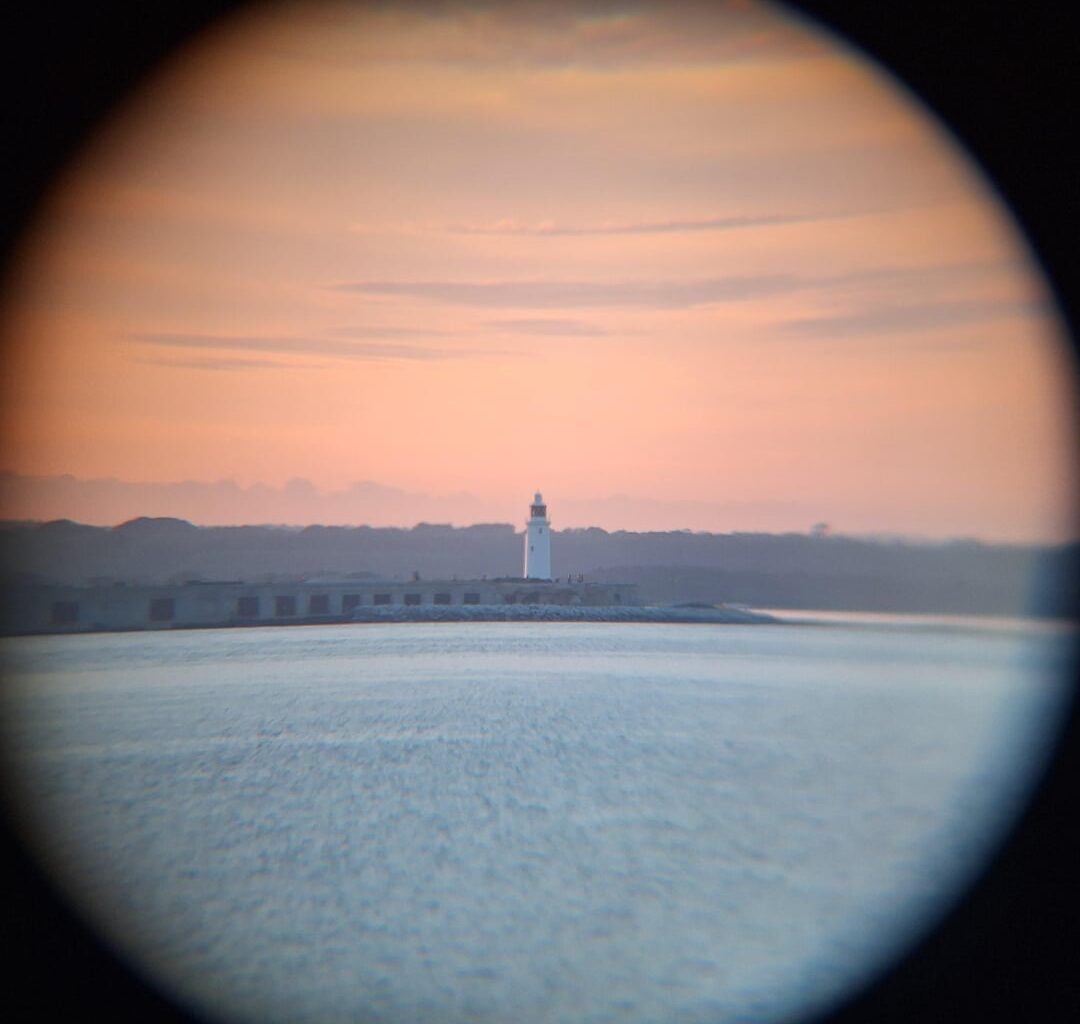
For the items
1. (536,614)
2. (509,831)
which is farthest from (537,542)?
(509,831)

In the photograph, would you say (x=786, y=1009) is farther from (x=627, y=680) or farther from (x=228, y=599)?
(x=228, y=599)

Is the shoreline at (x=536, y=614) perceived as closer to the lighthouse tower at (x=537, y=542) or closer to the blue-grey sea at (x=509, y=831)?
the lighthouse tower at (x=537, y=542)

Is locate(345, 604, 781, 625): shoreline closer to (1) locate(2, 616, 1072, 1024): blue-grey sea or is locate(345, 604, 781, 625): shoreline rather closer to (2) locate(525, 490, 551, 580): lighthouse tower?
(2) locate(525, 490, 551, 580): lighthouse tower

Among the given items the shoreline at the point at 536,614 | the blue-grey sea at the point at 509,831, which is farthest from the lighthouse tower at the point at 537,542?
the blue-grey sea at the point at 509,831

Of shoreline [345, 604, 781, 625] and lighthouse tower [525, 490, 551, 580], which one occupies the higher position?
lighthouse tower [525, 490, 551, 580]

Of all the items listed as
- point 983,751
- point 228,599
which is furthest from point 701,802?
point 228,599

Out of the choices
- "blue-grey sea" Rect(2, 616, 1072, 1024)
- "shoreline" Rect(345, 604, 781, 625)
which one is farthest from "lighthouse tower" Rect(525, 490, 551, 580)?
"blue-grey sea" Rect(2, 616, 1072, 1024)
